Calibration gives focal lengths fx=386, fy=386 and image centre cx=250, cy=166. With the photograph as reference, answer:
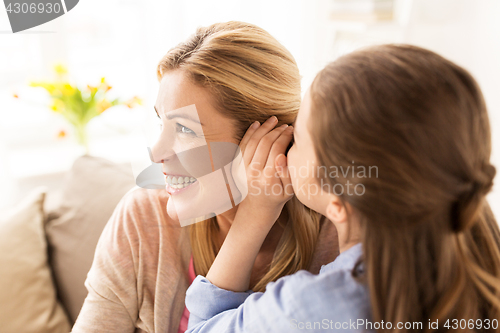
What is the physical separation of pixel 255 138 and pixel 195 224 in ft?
1.04

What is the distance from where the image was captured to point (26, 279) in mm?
1131

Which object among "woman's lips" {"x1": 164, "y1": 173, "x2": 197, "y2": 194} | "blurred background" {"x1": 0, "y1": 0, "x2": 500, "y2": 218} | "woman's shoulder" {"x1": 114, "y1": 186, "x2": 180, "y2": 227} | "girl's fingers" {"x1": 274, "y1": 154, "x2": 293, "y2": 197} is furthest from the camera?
"blurred background" {"x1": 0, "y1": 0, "x2": 500, "y2": 218}

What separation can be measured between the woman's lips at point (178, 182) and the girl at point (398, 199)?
35cm

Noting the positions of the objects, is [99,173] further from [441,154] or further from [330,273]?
[441,154]

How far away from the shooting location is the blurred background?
1824 millimetres

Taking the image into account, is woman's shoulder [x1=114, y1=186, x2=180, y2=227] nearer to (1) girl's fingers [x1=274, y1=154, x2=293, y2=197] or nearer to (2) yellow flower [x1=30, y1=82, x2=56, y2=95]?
(1) girl's fingers [x1=274, y1=154, x2=293, y2=197]

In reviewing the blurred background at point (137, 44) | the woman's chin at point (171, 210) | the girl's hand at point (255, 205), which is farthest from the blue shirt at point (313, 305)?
the blurred background at point (137, 44)

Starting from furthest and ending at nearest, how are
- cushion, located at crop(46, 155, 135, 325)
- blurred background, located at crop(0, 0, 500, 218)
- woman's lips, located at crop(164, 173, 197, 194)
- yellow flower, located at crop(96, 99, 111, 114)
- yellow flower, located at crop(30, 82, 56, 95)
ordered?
1. blurred background, located at crop(0, 0, 500, 218)
2. yellow flower, located at crop(96, 99, 111, 114)
3. yellow flower, located at crop(30, 82, 56, 95)
4. cushion, located at crop(46, 155, 135, 325)
5. woman's lips, located at crop(164, 173, 197, 194)

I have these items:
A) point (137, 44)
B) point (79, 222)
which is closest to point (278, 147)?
point (79, 222)

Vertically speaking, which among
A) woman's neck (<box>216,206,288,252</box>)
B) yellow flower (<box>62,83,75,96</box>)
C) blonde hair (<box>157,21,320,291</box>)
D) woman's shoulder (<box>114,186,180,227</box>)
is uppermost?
blonde hair (<box>157,21,320,291</box>)

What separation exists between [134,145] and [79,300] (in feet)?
1.71

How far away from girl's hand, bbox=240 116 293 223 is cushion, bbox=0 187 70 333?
729mm

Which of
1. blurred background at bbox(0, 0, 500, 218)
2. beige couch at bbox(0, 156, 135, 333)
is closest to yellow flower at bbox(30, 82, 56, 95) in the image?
blurred background at bbox(0, 0, 500, 218)

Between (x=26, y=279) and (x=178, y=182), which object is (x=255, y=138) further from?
(x=26, y=279)
